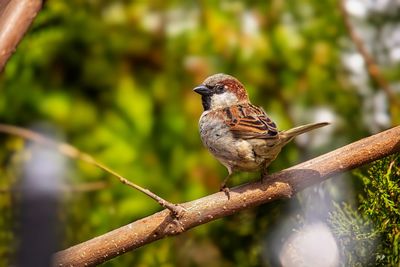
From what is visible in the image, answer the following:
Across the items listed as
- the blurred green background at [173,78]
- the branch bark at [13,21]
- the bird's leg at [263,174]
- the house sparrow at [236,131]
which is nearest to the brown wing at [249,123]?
the house sparrow at [236,131]

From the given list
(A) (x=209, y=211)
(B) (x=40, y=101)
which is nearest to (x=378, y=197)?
(A) (x=209, y=211)

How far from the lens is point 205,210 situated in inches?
53.1

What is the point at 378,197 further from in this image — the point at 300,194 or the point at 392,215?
the point at 300,194

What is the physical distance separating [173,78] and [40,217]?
5.23ft

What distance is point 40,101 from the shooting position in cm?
253

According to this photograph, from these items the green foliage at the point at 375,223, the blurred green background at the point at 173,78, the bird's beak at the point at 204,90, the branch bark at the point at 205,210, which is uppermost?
the blurred green background at the point at 173,78

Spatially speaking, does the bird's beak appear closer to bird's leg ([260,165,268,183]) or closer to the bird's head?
the bird's head

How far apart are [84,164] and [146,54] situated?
1.33 ft

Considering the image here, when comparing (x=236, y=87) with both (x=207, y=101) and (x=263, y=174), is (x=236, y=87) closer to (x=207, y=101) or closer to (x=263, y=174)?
(x=207, y=101)

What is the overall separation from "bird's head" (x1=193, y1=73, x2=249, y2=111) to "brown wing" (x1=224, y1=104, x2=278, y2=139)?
47 millimetres

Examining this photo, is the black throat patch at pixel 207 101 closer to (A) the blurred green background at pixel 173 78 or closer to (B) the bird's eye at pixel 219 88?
(B) the bird's eye at pixel 219 88

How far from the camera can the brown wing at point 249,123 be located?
1773 mm

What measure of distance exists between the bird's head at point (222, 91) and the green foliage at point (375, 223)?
65 centimetres

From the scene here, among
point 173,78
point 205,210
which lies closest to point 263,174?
point 205,210
